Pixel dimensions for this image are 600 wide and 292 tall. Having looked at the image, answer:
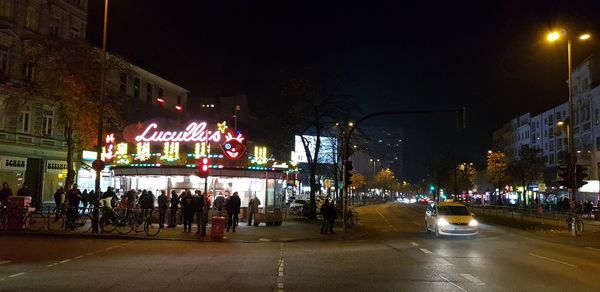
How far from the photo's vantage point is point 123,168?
34656 millimetres

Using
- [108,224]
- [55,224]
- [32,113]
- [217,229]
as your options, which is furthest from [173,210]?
[32,113]

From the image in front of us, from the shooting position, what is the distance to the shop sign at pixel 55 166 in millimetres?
42684

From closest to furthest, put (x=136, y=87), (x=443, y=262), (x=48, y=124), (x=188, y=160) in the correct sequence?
(x=443, y=262) < (x=188, y=160) < (x=48, y=124) < (x=136, y=87)

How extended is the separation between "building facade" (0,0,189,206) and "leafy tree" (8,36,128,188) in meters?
3.96

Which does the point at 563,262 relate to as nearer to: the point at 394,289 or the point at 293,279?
the point at 394,289

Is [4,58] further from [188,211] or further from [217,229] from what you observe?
[217,229]

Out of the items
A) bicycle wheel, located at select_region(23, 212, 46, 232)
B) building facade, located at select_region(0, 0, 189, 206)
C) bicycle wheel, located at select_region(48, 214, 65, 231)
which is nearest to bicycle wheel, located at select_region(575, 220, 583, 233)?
bicycle wheel, located at select_region(48, 214, 65, 231)

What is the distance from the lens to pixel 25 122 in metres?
40.4

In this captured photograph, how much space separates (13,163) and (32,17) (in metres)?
10.5

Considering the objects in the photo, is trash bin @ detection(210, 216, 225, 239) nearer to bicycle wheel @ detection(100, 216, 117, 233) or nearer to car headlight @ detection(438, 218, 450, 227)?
bicycle wheel @ detection(100, 216, 117, 233)

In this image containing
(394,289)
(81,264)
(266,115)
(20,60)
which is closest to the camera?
(394,289)

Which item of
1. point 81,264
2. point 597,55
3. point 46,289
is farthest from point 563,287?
point 597,55

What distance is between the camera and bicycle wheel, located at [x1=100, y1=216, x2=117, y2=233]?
25.2 meters

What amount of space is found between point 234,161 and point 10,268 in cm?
2004
